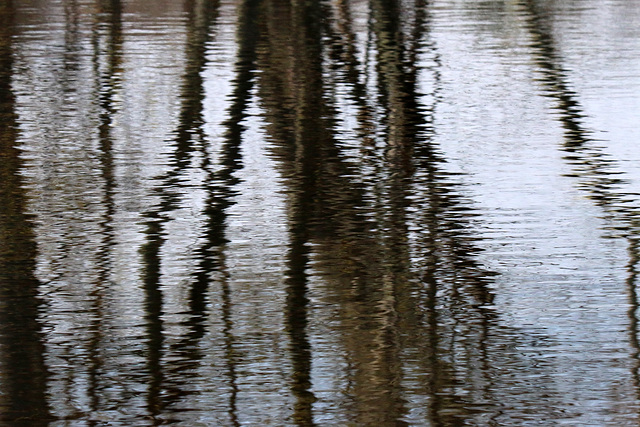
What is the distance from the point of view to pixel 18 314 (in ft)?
13.8

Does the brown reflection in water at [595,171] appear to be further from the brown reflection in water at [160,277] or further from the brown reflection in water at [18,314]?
the brown reflection in water at [18,314]

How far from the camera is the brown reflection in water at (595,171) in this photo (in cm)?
440

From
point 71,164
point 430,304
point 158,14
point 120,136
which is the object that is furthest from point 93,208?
point 158,14

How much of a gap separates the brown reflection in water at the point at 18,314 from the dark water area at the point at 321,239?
0.01 meters

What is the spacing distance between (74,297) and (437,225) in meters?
1.71

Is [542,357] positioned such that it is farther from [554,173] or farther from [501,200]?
[554,173]

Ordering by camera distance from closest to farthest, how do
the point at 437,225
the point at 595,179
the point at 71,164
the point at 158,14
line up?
the point at 437,225 → the point at 595,179 → the point at 71,164 → the point at 158,14

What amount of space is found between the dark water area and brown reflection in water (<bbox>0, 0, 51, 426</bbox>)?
0.01m

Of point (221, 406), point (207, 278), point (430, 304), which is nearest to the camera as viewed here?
point (221, 406)

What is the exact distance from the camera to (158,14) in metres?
14.5

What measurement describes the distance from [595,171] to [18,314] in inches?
130

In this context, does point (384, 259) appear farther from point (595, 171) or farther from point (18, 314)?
point (595, 171)

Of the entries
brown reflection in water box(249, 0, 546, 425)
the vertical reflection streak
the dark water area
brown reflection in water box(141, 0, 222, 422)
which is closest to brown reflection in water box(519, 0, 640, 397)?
the dark water area

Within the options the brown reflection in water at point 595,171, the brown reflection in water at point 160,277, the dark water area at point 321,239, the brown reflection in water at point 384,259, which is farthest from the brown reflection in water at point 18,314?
the brown reflection in water at point 595,171
